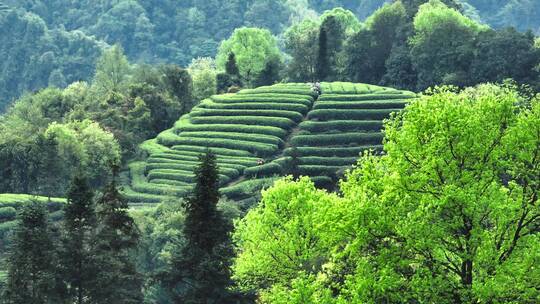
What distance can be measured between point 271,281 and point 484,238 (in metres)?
21.5

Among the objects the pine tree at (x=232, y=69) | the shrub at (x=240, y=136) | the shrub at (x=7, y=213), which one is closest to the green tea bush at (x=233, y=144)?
the shrub at (x=240, y=136)

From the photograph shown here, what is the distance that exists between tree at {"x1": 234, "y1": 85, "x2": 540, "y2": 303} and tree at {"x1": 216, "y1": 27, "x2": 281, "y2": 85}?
12273 cm

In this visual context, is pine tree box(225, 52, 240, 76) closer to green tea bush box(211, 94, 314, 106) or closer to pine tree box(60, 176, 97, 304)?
green tea bush box(211, 94, 314, 106)

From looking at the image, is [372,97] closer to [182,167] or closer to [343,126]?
[343,126]

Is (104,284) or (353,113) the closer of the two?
(104,284)

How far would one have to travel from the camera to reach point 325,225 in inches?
1463

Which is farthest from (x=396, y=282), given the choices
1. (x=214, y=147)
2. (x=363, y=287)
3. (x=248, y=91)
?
(x=248, y=91)

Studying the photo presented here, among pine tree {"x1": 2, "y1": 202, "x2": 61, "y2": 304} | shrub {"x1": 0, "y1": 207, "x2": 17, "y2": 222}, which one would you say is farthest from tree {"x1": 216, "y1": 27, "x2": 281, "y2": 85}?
pine tree {"x1": 2, "y1": 202, "x2": 61, "y2": 304}

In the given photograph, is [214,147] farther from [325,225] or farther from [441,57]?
[325,225]

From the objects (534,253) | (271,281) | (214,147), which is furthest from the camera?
(214,147)

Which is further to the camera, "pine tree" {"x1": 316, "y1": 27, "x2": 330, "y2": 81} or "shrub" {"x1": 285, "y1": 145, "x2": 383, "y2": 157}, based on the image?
"pine tree" {"x1": 316, "y1": 27, "x2": 330, "y2": 81}

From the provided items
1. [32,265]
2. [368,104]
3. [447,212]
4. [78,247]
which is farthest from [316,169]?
[447,212]

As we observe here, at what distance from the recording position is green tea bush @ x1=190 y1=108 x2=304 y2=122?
393 feet

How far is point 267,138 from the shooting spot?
11400 cm
